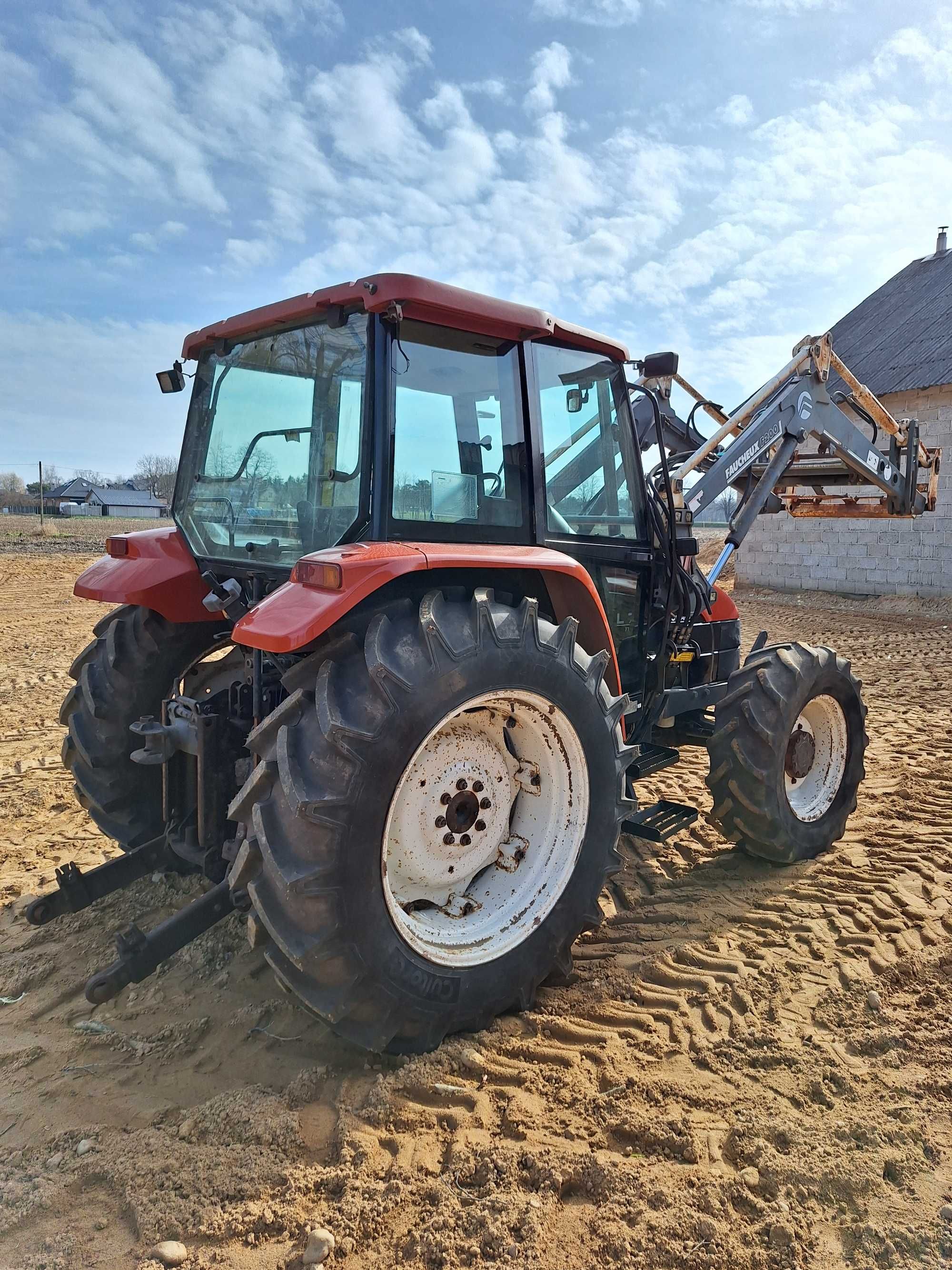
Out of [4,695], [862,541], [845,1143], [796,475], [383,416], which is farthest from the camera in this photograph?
[862,541]

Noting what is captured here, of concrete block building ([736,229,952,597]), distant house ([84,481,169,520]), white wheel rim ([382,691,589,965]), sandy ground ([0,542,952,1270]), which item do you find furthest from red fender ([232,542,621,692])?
distant house ([84,481,169,520])

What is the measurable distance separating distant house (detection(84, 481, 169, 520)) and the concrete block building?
55347 millimetres

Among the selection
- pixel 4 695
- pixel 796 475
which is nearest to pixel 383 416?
pixel 796 475

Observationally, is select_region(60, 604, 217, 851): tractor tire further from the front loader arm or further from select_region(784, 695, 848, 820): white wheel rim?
select_region(784, 695, 848, 820): white wheel rim

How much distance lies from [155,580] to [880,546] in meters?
13.8

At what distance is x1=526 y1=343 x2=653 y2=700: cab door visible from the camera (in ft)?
10.6

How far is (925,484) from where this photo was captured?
6191 mm

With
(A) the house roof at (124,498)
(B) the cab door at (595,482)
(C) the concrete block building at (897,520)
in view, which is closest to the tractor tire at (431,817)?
(B) the cab door at (595,482)

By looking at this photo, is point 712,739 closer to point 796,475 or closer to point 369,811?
point 369,811

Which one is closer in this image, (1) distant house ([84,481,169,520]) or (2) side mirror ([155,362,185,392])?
(2) side mirror ([155,362,185,392])

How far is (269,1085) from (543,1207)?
91 cm

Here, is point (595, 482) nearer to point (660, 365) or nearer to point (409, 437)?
point (660, 365)

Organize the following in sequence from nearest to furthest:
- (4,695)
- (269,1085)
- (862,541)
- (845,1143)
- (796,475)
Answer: (845,1143)
(269,1085)
(796,475)
(4,695)
(862,541)

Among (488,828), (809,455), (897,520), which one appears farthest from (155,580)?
(897,520)
